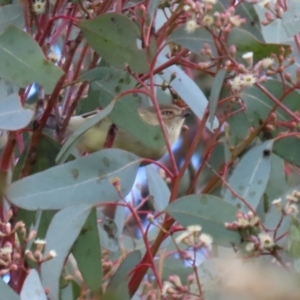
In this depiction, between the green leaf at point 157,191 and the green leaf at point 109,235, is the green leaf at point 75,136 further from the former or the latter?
the green leaf at point 157,191

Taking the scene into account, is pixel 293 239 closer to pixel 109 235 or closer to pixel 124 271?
pixel 124 271

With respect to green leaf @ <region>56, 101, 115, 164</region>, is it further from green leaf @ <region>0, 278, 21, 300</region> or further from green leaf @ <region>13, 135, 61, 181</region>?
green leaf @ <region>0, 278, 21, 300</region>

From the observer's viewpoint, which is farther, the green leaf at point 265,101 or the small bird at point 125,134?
the small bird at point 125,134

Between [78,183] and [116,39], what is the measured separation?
41 centimetres

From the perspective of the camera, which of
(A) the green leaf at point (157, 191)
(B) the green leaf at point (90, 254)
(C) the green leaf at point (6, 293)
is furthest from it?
(A) the green leaf at point (157, 191)

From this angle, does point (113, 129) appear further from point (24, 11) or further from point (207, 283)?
point (207, 283)

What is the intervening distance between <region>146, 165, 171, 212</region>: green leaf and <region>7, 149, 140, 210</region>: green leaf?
0.53 metres

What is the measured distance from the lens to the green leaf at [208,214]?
192 centimetres

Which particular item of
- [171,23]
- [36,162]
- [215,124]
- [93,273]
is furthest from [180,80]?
[93,273]

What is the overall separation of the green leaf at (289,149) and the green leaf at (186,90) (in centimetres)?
33

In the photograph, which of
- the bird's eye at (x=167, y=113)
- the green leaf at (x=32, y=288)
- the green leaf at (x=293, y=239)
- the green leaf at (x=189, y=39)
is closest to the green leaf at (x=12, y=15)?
the green leaf at (x=189, y=39)

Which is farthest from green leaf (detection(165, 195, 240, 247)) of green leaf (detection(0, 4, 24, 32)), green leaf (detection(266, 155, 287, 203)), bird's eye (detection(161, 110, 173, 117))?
bird's eye (detection(161, 110, 173, 117))

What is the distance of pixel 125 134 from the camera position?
3.30m

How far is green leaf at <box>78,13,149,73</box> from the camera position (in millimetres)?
2131
